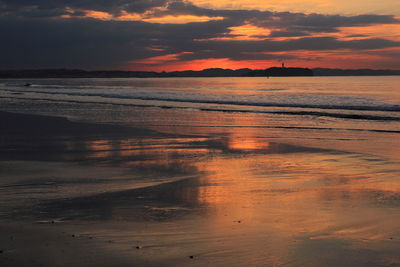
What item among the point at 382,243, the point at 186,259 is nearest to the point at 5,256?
the point at 186,259

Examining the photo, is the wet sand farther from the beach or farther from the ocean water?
the ocean water

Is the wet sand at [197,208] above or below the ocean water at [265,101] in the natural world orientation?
above

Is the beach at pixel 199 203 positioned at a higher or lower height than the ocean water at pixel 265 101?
higher

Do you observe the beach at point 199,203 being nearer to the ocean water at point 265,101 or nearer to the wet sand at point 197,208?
the wet sand at point 197,208

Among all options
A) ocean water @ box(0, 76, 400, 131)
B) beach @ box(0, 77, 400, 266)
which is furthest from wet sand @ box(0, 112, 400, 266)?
ocean water @ box(0, 76, 400, 131)

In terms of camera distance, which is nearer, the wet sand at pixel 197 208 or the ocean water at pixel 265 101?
the wet sand at pixel 197 208

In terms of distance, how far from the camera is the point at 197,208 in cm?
698

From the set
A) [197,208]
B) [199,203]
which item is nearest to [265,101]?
[199,203]

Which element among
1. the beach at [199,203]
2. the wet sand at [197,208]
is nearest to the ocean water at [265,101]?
the beach at [199,203]

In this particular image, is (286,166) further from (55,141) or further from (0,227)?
(55,141)

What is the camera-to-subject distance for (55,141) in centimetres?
1518

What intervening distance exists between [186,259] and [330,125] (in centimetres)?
1779

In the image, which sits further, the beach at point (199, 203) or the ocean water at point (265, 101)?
the ocean water at point (265, 101)

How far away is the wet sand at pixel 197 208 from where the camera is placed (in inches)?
202
